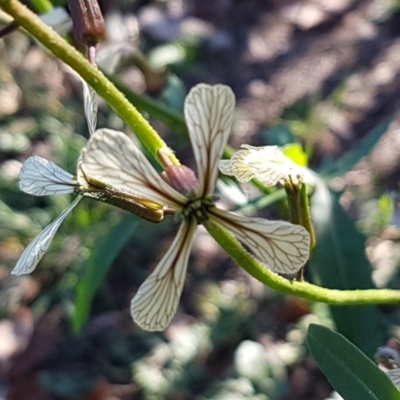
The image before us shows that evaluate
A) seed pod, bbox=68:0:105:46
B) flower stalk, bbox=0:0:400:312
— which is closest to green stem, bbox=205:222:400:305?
flower stalk, bbox=0:0:400:312

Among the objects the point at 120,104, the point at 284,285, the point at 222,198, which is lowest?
the point at 222,198

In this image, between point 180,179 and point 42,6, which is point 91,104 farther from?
point 42,6

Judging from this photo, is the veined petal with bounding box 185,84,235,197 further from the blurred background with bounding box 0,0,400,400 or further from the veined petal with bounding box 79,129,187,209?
the blurred background with bounding box 0,0,400,400

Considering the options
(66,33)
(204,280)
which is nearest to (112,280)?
(204,280)

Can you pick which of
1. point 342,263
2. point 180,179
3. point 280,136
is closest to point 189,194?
point 180,179

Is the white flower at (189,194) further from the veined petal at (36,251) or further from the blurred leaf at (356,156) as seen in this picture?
the blurred leaf at (356,156)

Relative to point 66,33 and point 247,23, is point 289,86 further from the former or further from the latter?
point 66,33

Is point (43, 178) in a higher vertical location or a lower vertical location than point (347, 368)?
higher

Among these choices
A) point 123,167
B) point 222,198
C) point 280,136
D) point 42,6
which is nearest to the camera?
point 123,167
